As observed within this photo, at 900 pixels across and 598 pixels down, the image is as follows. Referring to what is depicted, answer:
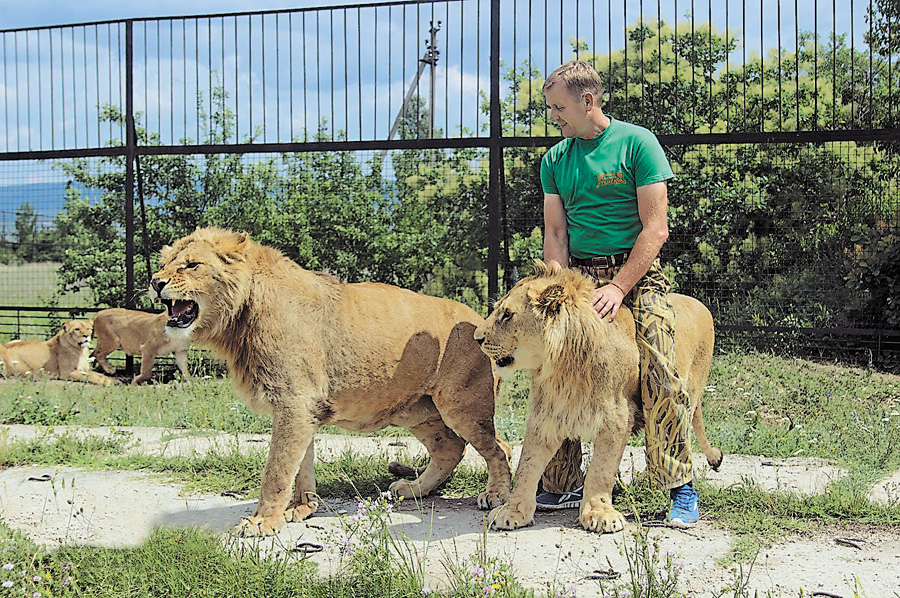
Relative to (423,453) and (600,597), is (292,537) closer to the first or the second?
(600,597)

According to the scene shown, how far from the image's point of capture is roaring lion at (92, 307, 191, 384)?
10.5 metres

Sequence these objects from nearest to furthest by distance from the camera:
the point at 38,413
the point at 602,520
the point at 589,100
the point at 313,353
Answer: the point at 602,520 < the point at 589,100 < the point at 313,353 < the point at 38,413

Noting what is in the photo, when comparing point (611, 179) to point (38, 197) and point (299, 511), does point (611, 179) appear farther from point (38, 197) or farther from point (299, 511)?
point (38, 197)

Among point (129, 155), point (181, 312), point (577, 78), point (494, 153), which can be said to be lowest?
point (181, 312)

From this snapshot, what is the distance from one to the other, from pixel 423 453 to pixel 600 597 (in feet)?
9.80

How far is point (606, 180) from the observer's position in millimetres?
4547

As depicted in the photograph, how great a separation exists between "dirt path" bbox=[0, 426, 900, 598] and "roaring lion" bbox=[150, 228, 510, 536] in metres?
0.35

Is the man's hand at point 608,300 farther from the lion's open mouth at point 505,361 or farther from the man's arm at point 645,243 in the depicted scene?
the lion's open mouth at point 505,361

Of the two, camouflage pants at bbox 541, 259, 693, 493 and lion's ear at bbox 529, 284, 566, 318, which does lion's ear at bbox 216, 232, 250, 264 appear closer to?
lion's ear at bbox 529, 284, 566, 318

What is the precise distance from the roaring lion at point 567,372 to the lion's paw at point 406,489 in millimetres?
880

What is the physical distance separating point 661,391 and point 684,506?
63 cm

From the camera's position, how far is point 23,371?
427 inches

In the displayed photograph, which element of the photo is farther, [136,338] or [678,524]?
[136,338]

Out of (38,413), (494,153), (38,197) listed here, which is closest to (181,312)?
(38,413)
